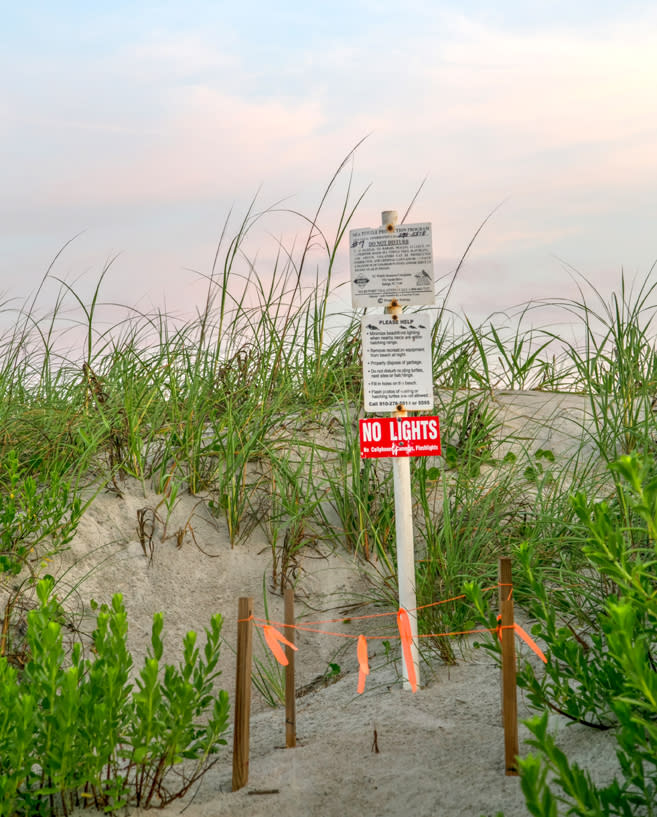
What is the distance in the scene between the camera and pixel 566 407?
6715mm

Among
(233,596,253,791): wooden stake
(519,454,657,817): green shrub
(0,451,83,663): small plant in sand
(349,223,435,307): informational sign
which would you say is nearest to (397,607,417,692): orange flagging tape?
(519,454,657,817): green shrub

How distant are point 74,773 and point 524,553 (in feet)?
5.82

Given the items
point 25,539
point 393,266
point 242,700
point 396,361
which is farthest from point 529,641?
point 25,539

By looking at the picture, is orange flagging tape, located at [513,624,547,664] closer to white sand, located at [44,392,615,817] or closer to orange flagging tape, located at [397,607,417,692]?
white sand, located at [44,392,615,817]

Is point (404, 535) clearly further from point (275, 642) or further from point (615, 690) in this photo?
point (615, 690)

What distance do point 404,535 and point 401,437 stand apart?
0.48 metres

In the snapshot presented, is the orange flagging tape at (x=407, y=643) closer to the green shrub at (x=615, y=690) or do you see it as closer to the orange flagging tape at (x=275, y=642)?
the orange flagging tape at (x=275, y=642)

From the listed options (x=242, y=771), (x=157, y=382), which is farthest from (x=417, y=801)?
(x=157, y=382)

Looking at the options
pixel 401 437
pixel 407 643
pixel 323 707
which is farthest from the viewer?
pixel 401 437

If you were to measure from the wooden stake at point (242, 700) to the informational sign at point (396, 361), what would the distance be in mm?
1357

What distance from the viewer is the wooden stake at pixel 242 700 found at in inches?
124

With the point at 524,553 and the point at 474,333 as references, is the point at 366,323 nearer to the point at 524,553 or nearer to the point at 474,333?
the point at 524,553

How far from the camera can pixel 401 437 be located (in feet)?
13.2

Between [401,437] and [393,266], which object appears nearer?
[401,437]
